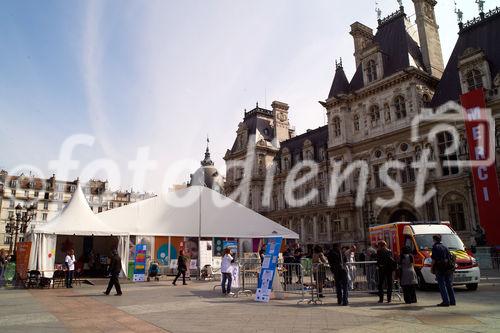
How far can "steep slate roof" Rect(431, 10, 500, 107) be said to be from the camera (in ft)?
97.1

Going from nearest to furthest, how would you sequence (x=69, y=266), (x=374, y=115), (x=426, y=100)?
(x=69, y=266) → (x=426, y=100) → (x=374, y=115)

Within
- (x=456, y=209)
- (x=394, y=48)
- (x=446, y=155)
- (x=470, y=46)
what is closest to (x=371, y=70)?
(x=394, y=48)

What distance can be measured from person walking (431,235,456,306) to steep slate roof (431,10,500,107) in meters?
23.8

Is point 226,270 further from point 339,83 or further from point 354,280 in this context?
point 339,83

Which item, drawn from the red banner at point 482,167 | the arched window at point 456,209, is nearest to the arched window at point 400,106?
the red banner at point 482,167

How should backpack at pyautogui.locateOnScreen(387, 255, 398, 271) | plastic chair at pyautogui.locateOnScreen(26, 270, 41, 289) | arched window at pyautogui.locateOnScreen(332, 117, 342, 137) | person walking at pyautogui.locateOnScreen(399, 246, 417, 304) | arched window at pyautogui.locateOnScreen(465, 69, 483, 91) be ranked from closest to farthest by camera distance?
person walking at pyautogui.locateOnScreen(399, 246, 417, 304) < backpack at pyautogui.locateOnScreen(387, 255, 398, 271) < plastic chair at pyautogui.locateOnScreen(26, 270, 41, 289) < arched window at pyautogui.locateOnScreen(465, 69, 483, 91) < arched window at pyautogui.locateOnScreen(332, 117, 342, 137)

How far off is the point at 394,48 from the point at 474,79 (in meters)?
9.42

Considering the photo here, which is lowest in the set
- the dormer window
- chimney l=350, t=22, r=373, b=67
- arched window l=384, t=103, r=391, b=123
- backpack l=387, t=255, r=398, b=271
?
backpack l=387, t=255, r=398, b=271

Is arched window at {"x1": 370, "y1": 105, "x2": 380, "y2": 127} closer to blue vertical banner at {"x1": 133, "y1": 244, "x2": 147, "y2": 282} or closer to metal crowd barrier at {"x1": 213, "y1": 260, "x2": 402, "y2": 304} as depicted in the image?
metal crowd barrier at {"x1": 213, "y1": 260, "x2": 402, "y2": 304}

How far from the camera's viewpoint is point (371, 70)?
36.5 metres

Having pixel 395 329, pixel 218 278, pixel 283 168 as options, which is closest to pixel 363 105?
pixel 283 168

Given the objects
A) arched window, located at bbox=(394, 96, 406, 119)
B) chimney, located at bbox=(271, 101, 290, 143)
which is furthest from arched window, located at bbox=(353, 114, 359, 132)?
chimney, located at bbox=(271, 101, 290, 143)

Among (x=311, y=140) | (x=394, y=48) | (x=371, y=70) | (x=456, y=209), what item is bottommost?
(x=456, y=209)

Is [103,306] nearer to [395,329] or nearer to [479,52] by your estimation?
[395,329]
